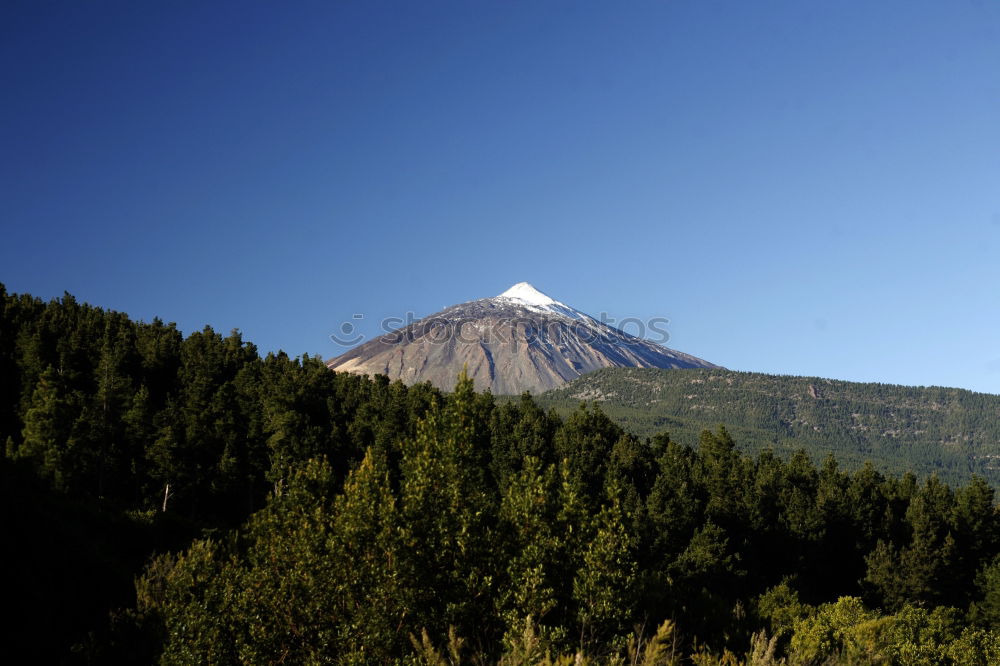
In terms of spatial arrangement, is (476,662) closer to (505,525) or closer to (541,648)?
(541,648)

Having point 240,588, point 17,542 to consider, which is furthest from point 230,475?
point 240,588

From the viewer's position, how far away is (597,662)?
61.3 ft

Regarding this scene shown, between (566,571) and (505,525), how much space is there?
218 cm

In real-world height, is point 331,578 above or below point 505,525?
below

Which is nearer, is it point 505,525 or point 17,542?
point 505,525

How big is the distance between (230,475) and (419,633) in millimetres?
59282

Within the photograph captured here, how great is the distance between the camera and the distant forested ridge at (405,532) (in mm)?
20938

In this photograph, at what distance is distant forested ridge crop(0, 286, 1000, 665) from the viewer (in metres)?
20.9

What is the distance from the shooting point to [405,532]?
20.6m

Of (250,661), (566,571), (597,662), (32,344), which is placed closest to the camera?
(597,662)

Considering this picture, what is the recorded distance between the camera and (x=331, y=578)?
21078mm

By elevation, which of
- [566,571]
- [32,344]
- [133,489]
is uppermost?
[32,344]

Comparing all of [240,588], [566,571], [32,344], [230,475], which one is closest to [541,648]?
[566,571]

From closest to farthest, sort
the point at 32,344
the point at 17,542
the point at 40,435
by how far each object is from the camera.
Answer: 1. the point at 17,542
2. the point at 40,435
3. the point at 32,344
